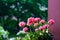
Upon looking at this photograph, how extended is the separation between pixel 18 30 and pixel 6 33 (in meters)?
0.18

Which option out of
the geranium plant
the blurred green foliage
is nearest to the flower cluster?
the geranium plant

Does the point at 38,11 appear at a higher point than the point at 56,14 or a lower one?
higher

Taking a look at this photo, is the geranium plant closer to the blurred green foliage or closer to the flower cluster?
the flower cluster

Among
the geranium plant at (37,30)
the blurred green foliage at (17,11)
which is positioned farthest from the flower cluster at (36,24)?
the blurred green foliage at (17,11)

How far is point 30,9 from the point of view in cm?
223

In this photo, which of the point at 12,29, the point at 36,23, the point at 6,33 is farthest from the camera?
the point at 12,29

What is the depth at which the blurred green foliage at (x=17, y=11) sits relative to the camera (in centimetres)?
222

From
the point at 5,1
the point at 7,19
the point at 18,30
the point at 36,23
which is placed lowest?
the point at 36,23

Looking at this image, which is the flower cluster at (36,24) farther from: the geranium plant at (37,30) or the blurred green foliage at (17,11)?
the blurred green foliage at (17,11)

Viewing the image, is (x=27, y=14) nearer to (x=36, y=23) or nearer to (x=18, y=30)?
(x=18, y=30)

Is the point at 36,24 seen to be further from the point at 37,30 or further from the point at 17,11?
the point at 17,11

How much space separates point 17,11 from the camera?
7.35ft

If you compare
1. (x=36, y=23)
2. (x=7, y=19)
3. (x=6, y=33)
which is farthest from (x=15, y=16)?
(x=36, y=23)

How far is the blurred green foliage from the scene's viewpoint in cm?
222
